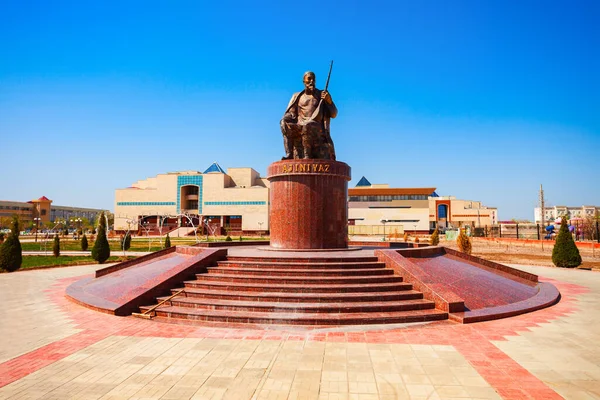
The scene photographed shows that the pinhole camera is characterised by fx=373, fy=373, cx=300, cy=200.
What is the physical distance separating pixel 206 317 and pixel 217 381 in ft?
9.14

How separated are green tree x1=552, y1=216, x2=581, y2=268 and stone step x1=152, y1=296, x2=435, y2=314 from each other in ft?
50.2

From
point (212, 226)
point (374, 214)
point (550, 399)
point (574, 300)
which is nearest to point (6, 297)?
point (550, 399)

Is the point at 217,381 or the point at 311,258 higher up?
the point at 311,258

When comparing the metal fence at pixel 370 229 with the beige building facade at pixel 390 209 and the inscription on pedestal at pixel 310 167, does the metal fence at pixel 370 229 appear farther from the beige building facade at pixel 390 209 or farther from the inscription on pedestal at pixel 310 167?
the inscription on pedestal at pixel 310 167

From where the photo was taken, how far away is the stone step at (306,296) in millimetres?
7840

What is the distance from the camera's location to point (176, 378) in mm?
4781

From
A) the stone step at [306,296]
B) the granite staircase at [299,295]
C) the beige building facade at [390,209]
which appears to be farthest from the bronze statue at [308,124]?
the beige building facade at [390,209]

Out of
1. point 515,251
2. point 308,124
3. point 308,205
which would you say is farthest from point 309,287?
point 515,251

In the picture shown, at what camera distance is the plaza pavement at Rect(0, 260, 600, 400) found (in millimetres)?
4445

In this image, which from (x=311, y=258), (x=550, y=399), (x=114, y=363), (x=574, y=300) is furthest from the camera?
(x=574, y=300)

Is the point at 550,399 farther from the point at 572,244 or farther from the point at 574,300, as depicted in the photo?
the point at 572,244

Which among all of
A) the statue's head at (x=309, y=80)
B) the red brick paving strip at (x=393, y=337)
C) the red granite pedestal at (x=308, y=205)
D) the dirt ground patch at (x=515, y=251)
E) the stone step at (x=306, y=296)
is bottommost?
the dirt ground patch at (x=515, y=251)

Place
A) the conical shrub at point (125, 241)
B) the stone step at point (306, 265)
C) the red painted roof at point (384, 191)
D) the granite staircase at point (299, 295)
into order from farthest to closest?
1. the red painted roof at point (384, 191)
2. the conical shrub at point (125, 241)
3. the stone step at point (306, 265)
4. the granite staircase at point (299, 295)

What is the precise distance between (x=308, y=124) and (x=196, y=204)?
192ft
